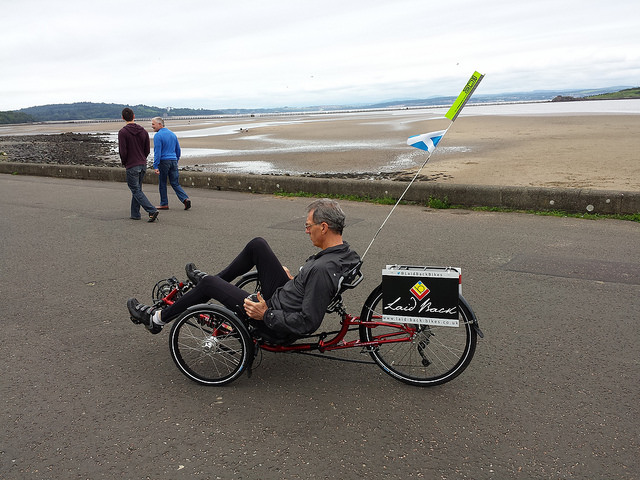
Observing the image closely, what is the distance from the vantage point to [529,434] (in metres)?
3.18

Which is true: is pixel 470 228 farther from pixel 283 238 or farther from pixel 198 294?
pixel 198 294

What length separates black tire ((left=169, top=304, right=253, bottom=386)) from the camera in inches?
145

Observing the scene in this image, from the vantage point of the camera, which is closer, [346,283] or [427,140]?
[346,283]

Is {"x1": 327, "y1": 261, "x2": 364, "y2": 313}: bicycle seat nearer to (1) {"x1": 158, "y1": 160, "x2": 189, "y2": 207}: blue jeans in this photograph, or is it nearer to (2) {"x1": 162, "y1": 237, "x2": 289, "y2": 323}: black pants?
(2) {"x1": 162, "y1": 237, "x2": 289, "y2": 323}: black pants

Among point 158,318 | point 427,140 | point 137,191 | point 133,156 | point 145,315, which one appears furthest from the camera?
point 133,156

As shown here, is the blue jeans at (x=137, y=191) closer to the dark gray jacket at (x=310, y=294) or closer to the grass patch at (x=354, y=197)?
the grass patch at (x=354, y=197)

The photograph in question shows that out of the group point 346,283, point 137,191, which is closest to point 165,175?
point 137,191

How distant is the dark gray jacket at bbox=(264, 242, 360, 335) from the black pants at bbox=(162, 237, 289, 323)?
1.00 ft

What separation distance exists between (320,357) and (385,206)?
6922mm

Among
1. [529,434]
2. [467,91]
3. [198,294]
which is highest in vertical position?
[467,91]

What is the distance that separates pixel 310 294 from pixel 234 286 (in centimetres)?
63

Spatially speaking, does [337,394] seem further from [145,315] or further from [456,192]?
[456,192]

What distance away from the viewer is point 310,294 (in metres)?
3.49

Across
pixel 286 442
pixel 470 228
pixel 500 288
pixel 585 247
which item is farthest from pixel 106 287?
pixel 585 247
